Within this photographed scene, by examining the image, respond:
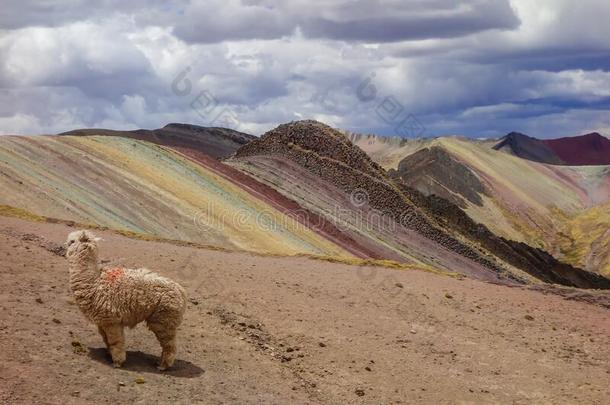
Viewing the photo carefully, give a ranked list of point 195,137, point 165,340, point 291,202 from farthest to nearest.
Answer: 1. point 195,137
2. point 291,202
3. point 165,340

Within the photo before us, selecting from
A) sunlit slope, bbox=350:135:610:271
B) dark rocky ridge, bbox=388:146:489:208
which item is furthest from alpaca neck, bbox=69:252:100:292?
dark rocky ridge, bbox=388:146:489:208

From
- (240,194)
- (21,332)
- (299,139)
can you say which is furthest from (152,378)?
(299,139)

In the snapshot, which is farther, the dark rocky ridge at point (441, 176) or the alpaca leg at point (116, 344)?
the dark rocky ridge at point (441, 176)

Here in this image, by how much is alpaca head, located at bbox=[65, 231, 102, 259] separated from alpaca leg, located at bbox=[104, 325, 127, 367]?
4.32 ft

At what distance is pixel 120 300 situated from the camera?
40.3 feet

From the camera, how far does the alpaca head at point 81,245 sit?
12.6 meters

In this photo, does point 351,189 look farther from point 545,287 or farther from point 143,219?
point 545,287

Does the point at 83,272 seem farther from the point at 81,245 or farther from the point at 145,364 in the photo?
the point at 145,364

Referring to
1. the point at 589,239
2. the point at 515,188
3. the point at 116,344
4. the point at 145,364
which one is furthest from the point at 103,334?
the point at 515,188

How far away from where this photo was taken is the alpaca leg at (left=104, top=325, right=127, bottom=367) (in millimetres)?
12109

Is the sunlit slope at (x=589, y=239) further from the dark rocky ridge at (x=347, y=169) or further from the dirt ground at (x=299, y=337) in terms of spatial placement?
the dirt ground at (x=299, y=337)

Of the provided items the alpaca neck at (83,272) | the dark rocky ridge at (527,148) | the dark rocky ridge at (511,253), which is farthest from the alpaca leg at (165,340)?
the dark rocky ridge at (527,148)

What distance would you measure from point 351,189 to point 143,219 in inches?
823

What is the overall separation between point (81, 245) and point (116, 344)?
1770 mm
